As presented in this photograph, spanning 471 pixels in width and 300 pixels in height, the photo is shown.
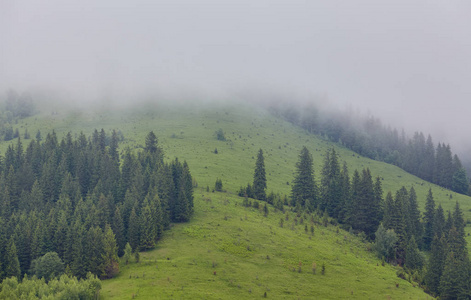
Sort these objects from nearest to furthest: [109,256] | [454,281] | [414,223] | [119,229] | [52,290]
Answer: [52,290]
[109,256]
[454,281]
[119,229]
[414,223]

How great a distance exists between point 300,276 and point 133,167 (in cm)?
5510

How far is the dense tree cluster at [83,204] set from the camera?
6906 centimetres

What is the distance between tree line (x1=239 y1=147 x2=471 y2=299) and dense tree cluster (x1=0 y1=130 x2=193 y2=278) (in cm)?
2998

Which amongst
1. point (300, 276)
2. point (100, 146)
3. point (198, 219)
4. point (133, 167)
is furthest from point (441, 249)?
point (100, 146)

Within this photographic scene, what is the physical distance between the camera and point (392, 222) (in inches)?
3642

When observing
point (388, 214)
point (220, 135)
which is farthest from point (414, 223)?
point (220, 135)

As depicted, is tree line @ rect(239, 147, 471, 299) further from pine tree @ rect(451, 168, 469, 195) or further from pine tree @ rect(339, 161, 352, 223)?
pine tree @ rect(451, 168, 469, 195)

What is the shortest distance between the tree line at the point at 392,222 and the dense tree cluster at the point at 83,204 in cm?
2998

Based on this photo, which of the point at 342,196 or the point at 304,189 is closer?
the point at 342,196

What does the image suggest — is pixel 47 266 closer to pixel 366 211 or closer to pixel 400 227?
pixel 366 211

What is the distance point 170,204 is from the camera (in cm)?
8600

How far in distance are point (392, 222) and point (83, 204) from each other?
76106mm

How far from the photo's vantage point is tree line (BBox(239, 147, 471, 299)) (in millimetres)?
74562

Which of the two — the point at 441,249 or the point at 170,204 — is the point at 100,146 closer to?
the point at 170,204
